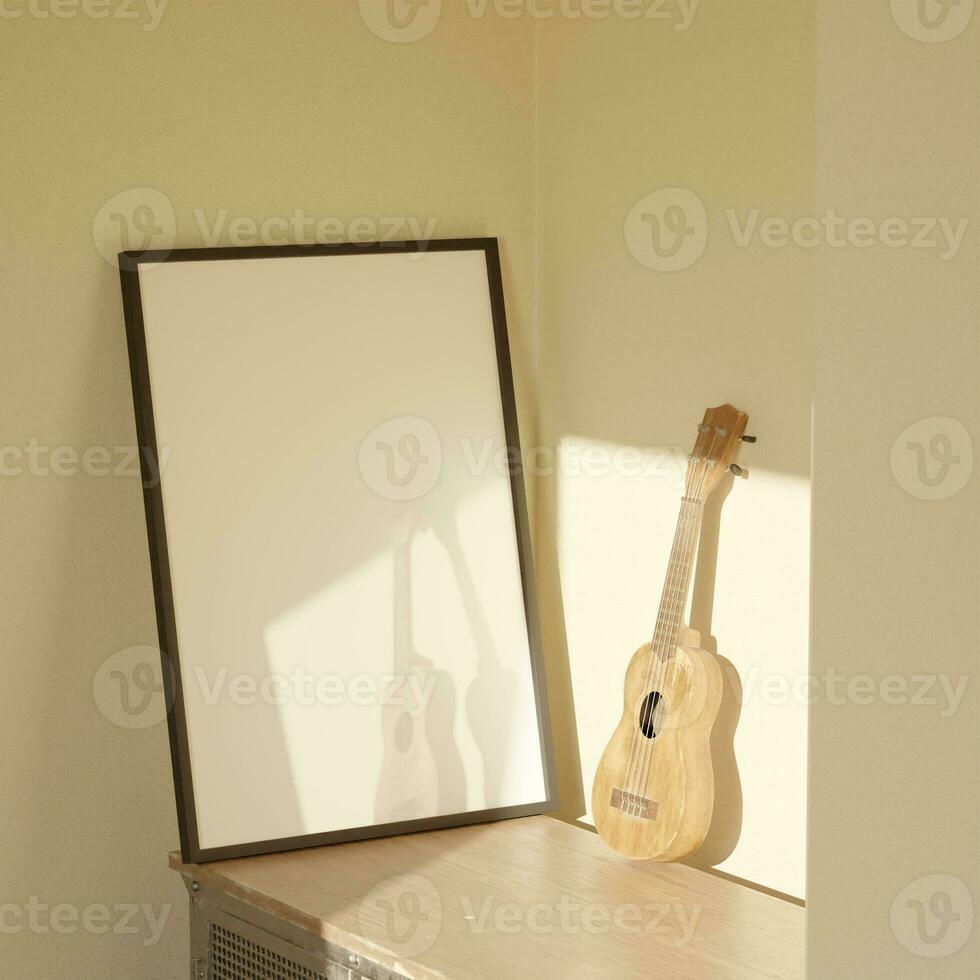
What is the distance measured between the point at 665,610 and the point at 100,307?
4.31ft

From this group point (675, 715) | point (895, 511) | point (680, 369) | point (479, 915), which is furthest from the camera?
point (680, 369)

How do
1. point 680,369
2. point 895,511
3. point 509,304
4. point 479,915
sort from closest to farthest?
point 895,511 < point 479,915 < point 680,369 < point 509,304

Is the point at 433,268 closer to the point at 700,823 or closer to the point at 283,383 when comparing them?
the point at 283,383

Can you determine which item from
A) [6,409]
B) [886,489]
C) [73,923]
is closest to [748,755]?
[886,489]

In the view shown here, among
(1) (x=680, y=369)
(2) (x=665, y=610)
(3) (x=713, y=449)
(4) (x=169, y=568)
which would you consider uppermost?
(1) (x=680, y=369)

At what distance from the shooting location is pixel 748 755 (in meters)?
2.61

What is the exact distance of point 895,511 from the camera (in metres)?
1.49

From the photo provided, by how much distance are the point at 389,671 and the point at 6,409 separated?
952mm

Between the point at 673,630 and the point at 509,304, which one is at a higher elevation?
the point at 509,304

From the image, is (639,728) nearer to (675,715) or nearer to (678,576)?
(675,715)

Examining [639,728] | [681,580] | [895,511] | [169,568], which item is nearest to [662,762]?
[639,728]

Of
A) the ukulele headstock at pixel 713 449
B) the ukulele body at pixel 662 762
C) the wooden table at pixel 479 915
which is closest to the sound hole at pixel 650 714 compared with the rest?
the ukulele body at pixel 662 762

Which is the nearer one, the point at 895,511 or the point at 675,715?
the point at 895,511

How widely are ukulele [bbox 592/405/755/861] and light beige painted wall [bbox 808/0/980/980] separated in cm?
93
